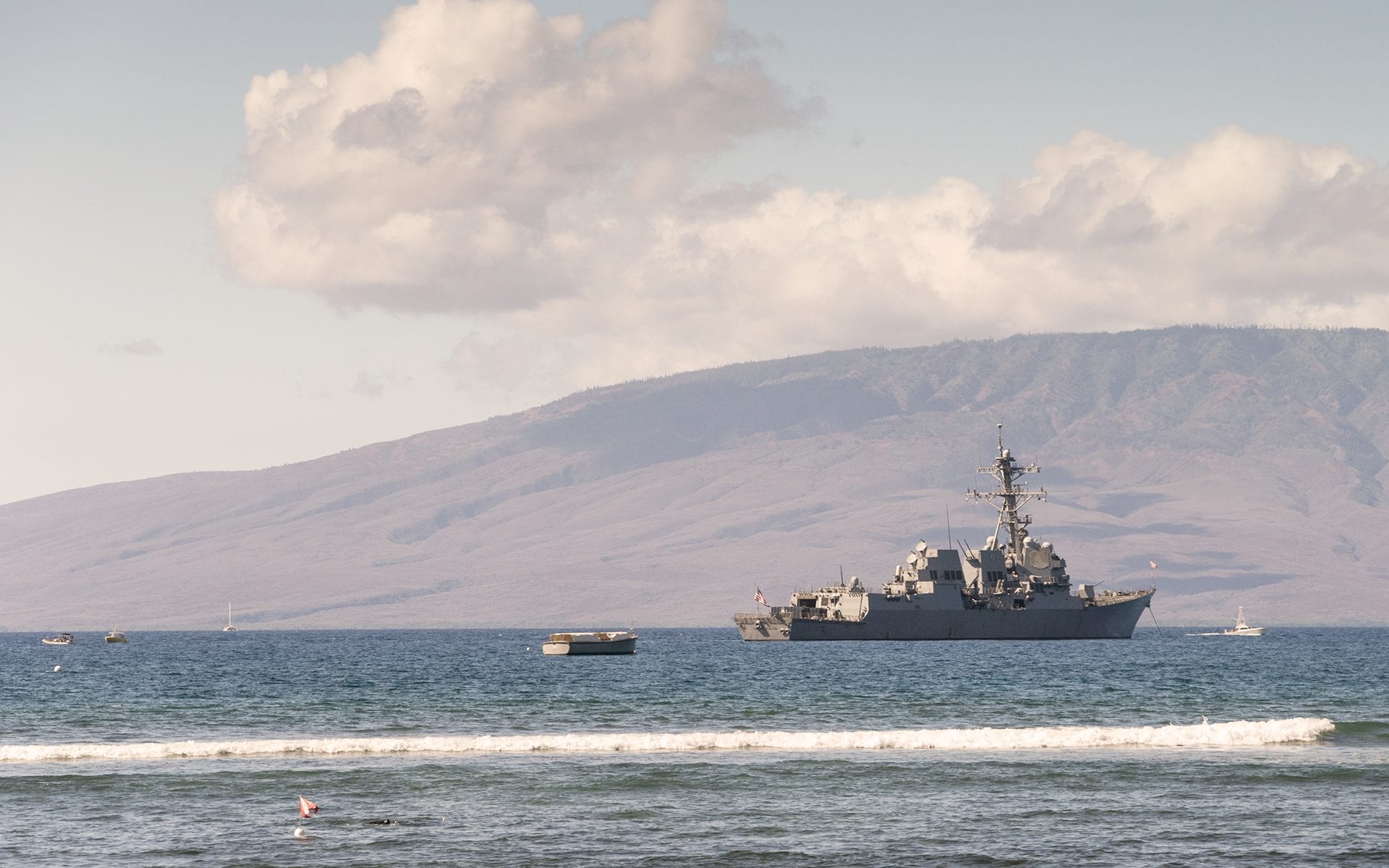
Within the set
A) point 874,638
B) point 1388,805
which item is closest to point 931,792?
point 1388,805

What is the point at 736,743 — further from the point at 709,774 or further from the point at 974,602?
the point at 974,602

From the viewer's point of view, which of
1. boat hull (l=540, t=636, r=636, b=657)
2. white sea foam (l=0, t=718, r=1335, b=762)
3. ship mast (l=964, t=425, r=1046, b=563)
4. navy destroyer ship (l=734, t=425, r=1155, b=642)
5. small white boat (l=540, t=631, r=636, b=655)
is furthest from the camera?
ship mast (l=964, t=425, r=1046, b=563)

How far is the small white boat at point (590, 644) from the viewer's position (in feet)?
466

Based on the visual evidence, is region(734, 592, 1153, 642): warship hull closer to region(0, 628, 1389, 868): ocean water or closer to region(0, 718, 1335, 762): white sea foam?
region(0, 628, 1389, 868): ocean water

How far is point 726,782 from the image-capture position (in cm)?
4275

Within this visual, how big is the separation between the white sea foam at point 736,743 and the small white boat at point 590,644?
88994 millimetres

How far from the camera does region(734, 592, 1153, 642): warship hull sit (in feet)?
524

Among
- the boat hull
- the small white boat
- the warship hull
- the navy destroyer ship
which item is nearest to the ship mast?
the navy destroyer ship

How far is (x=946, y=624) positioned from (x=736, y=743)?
11140 cm

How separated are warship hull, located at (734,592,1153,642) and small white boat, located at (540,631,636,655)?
2112 cm

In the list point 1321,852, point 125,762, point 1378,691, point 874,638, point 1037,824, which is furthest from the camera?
point 874,638

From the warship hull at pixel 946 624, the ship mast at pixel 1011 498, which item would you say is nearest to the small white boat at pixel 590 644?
the warship hull at pixel 946 624

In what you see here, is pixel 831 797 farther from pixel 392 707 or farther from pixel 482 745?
pixel 392 707

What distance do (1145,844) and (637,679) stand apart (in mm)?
64036
